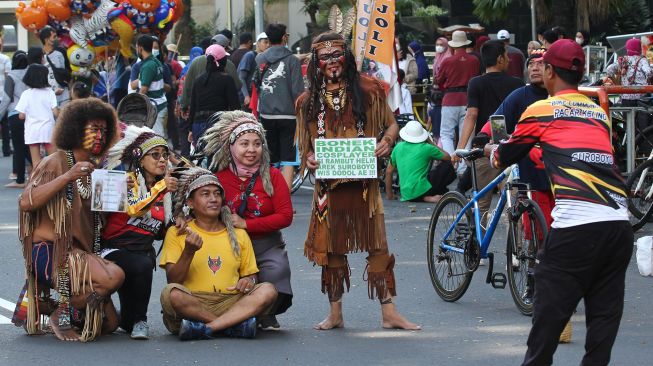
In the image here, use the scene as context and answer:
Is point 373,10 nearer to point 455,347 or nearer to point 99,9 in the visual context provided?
A: point 455,347

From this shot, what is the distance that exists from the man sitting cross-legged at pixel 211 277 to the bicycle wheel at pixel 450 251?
1.72 metres

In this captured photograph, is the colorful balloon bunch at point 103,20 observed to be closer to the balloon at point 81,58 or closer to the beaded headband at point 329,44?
the balloon at point 81,58

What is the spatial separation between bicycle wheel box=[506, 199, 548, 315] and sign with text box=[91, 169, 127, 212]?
2462 mm

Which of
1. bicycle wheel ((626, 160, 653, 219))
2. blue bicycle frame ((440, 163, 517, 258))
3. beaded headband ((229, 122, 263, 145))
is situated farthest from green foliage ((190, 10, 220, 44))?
beaded headband ((229, 122, 263, 145))

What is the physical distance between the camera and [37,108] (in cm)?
1680

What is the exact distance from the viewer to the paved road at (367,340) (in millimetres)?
7090

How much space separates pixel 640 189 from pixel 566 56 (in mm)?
6887

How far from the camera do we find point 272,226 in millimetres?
7777

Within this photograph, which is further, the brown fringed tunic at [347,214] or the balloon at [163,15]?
the balloon at [163,15]

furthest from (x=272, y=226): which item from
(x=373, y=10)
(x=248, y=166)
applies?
(x=373, y=10)

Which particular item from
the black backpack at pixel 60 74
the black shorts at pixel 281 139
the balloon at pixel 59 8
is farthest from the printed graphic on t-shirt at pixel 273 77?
the balloon at pixel 59 8

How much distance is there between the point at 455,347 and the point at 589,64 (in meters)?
13.0

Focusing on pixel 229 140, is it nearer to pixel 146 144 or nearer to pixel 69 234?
pixel 146 144

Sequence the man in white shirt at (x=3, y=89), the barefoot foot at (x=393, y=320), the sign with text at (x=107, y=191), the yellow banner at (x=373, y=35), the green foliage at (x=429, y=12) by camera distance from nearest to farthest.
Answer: the sign with text at (x=107, y=191), the barefoot foot at (x=393, y=320), the yellow banner at (x=373, y=35), the man in white shirt at (x=3, y=89), the green foliage at (x=429, y=12)
